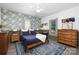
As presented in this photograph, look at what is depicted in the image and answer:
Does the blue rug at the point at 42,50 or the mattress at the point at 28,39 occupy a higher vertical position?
the mattress at the point at 28,39

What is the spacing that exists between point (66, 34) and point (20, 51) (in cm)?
152

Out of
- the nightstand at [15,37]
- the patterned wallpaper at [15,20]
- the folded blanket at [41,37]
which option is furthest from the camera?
the folded blanket at [41,37]

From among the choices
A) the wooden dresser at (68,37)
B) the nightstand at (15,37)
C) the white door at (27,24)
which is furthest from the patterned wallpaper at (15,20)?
the wooden dresser at (68,37)

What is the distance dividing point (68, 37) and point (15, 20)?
5.47 ft

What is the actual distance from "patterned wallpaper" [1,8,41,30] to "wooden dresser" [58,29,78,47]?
29.3 inches

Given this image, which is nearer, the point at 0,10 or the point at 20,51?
the point at 0,10

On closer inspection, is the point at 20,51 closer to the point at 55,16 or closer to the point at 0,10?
the point at 0,10

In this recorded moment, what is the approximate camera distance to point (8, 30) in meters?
2.31

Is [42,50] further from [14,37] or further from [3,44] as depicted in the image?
[3,44]

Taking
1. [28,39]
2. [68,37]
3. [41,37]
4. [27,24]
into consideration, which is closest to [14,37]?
[28,39]

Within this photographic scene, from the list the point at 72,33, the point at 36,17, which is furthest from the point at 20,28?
the point at 72,33

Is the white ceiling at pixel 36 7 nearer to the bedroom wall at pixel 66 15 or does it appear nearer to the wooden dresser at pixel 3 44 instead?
the bedroom wall at pixel 66 15

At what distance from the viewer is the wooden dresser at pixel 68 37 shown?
259 centimetres

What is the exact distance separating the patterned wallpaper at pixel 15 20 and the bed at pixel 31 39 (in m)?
0.19
